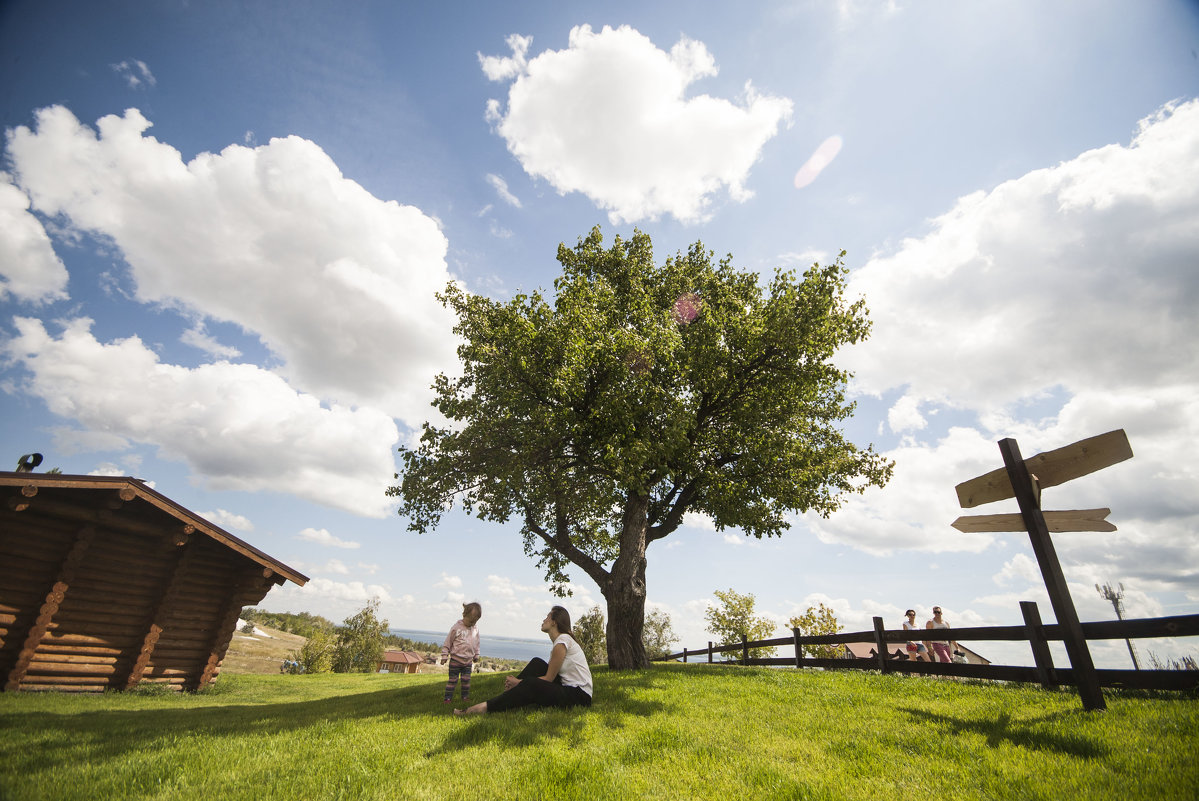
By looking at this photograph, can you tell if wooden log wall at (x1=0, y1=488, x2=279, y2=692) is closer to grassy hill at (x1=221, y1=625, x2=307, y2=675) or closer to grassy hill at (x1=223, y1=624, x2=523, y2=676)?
grassy hill at (x1=223, y1=624, x2=523, y2=676)

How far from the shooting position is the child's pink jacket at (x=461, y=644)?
9.70m

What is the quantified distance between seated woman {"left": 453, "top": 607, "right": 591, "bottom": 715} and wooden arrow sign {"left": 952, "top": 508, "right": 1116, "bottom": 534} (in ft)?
21.6

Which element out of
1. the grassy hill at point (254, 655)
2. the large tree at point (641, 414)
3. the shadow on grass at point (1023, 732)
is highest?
the large tree at point (641, 414)

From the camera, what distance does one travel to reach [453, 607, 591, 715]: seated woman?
8.23 m

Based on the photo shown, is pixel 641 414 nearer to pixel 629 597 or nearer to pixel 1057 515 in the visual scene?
pixel 629 597

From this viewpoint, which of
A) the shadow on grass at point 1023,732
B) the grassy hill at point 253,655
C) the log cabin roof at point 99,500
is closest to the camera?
the shadow on grass at point 1023,732

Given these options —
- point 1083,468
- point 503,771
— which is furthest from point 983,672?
point 503,771

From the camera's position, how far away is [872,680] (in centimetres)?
1081

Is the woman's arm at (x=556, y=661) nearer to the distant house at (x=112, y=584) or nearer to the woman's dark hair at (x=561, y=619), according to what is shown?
the woman's dark hair at (x=561, y=619)

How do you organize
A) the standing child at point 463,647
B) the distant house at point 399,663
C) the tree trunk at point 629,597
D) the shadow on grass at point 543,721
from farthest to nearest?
the distant house at point 399,663 < the tree trunk at point 629,597 < the standing child at point 463,647 < the shadow on grass at point 543,721

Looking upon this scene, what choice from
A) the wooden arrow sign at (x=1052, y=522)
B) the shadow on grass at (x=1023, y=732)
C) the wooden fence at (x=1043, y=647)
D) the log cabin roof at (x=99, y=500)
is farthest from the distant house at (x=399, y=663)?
the wooden arrow sign at (x=1052, y=522)

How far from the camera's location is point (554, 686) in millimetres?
8312

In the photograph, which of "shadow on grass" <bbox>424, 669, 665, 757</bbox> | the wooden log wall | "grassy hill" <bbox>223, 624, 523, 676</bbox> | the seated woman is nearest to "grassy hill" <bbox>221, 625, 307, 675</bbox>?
→ "grassy hill" <bbox>223, 624, 523, 676</bbox>

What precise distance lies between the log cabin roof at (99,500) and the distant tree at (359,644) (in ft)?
97.5
